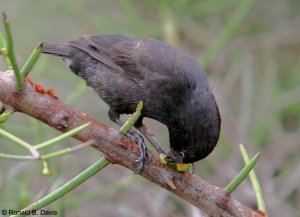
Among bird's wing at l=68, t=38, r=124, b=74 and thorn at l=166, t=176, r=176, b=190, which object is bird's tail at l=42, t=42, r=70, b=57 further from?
thorn at l=166, t=176, r=176, b=190

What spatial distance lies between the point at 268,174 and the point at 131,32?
2.04m

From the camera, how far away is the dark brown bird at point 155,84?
307 centimetres

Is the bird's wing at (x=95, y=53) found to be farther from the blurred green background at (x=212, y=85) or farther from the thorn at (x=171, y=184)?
the thorn at (x=171, y=184)

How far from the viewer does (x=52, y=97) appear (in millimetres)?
2299

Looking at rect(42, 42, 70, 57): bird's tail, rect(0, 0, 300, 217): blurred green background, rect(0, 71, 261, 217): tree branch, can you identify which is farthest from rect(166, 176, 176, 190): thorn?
rect(0, 0, 300, 217): blurred green background

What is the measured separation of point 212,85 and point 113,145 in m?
3.52

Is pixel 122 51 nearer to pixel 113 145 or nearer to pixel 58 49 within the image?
pixel 58 49

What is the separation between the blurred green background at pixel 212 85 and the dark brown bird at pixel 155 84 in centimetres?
73

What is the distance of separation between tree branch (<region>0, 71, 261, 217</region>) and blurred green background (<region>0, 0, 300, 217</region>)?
218cm

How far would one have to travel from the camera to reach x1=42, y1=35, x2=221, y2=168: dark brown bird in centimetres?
307

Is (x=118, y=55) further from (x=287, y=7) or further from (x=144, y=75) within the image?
(x=287, y=7)

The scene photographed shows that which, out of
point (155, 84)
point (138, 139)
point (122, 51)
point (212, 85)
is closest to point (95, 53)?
point (122, 51)

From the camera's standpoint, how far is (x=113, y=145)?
237cm

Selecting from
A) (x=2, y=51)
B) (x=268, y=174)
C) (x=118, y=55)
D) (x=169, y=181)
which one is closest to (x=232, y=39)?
(x=268, y=174)
